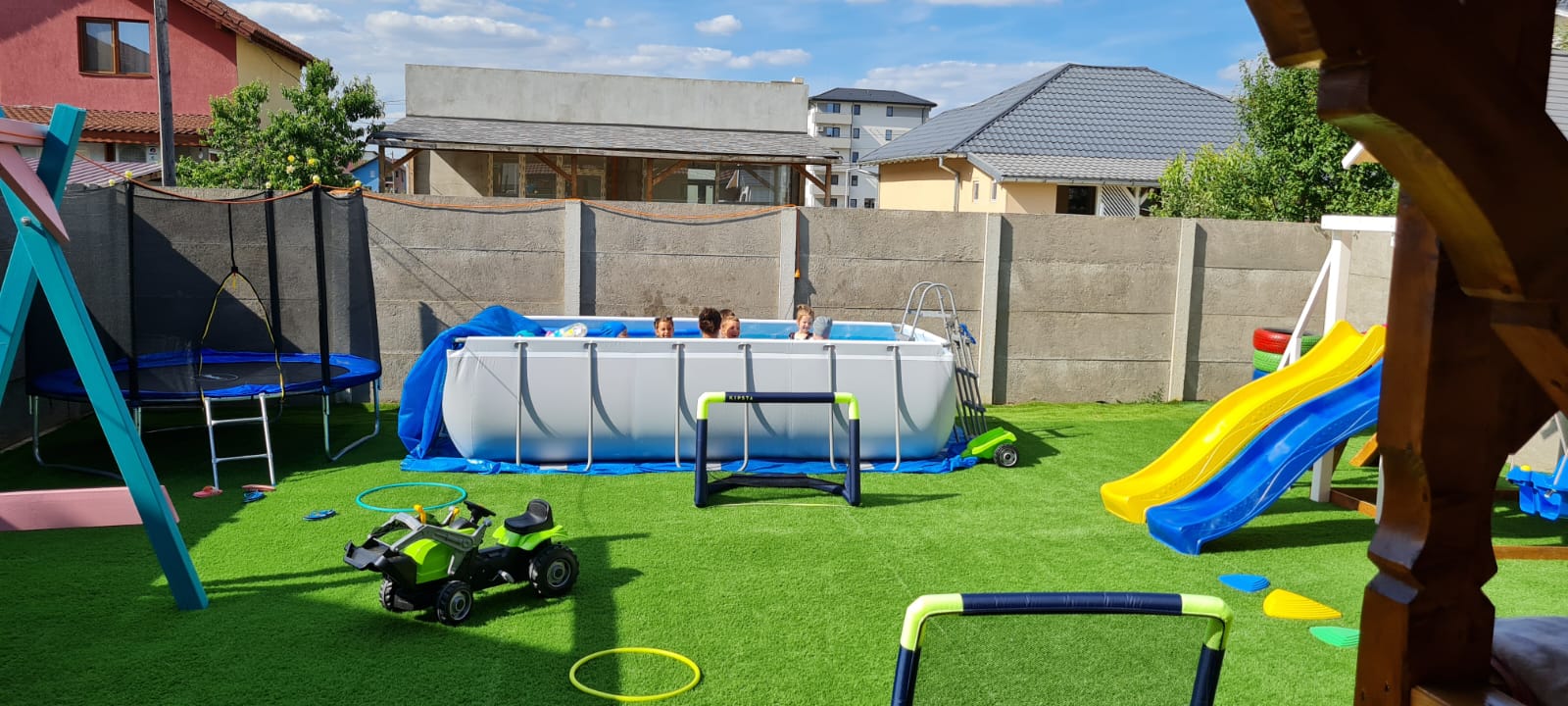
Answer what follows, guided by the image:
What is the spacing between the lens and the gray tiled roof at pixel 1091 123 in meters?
23.6

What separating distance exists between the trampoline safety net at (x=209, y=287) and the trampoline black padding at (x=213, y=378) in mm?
11

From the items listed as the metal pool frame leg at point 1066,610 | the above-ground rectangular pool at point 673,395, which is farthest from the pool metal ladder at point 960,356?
the metal pool frame leg at point 1066,610

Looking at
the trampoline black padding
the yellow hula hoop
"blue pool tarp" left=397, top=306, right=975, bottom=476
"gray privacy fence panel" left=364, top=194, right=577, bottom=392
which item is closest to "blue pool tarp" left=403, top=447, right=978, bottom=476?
"blue pool tarp" left=397, top=306, right=975, bottom=476

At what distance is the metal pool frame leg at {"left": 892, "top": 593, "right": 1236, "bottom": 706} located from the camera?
2.38 metres

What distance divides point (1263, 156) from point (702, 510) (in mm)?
9322

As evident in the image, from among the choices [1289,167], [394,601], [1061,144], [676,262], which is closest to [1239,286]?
[1289,167]

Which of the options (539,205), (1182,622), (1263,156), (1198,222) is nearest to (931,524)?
(1182,622)

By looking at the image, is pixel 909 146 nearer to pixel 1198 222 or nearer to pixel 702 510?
pixel 1198 222

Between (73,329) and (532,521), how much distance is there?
2.06 meters

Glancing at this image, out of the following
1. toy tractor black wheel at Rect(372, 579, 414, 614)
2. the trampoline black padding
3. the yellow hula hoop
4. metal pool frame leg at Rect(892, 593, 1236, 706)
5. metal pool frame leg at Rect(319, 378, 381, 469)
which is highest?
metal pool frame leg at Rect(892, 593, 1236, 706)

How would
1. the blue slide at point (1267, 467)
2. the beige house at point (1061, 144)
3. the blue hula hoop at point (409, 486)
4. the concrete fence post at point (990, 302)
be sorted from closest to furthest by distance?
the blue slide at point (1267, 467) < the blue hula hoop at point (409, 486) < the concrete fence post at point (990, 302) < the beige house at point (1061, 144)

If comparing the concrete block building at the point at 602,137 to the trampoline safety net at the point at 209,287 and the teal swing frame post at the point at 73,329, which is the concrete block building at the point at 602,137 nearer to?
the trampoline safety net at the point at 209,287

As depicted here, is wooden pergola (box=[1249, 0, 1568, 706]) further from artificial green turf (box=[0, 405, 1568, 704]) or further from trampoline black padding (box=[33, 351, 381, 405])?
trampoline black padding (box=[33, 351, 381, 405])

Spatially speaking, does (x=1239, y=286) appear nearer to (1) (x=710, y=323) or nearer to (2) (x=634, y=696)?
(1) (x=710, y=323)
